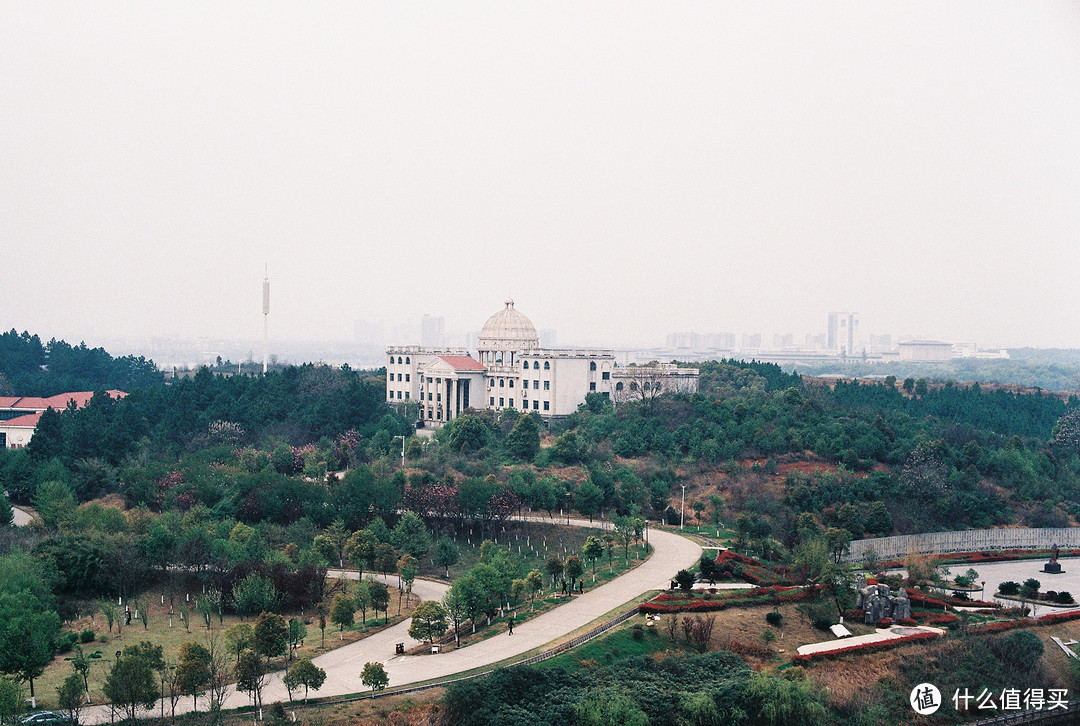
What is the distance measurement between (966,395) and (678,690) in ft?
134

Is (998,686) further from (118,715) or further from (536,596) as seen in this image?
(118,715)

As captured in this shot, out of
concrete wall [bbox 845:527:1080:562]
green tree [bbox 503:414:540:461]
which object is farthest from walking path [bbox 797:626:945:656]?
green tree [bbox 503:414:540:461]

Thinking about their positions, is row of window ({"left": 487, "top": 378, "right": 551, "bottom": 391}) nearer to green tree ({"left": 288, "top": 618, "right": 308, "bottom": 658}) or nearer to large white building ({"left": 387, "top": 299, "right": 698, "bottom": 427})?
large white building ({"left": 387, "top": 299, "right": 698, "bottom": 427})

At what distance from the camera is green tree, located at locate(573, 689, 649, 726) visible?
62.9 feet

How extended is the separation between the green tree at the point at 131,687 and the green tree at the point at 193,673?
1.65 ft

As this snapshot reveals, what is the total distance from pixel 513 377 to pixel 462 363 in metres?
2.61

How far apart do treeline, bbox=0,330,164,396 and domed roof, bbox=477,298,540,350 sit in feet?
68.2

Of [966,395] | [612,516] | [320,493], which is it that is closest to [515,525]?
[612,516]

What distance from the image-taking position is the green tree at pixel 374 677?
Result: 2009cm

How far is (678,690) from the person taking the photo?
20.8 metres

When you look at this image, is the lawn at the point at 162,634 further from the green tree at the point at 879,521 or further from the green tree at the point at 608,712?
the green tree at the point at 879,521

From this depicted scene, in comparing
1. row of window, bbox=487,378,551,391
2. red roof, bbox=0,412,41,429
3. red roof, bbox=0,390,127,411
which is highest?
row of window, bbox=487,378,551,391

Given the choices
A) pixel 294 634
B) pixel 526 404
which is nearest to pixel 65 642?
pixel 294 634

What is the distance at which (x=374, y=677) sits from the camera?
20094mm
